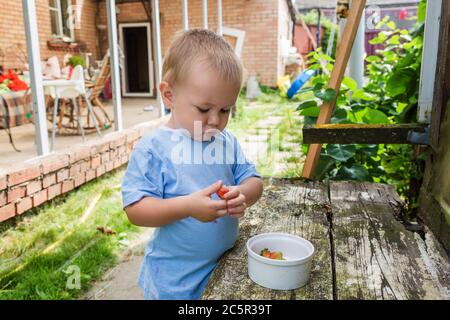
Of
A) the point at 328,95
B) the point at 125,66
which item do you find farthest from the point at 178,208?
the point at 125,66

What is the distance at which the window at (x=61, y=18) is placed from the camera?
23.3ft

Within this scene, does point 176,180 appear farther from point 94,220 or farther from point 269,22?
point 269,22

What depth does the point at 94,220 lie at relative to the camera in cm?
294

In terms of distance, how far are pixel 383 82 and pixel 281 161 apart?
185 centimetres

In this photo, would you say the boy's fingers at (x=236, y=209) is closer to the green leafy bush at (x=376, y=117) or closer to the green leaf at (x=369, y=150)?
the green leafy bush at (x=376, y=117)

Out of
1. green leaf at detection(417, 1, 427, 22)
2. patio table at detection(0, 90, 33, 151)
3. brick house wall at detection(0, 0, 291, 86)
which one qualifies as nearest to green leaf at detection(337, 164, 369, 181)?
green leaf at detection(417, 1, 427, 22)

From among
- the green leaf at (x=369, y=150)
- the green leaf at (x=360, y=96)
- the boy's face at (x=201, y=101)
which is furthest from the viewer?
the green leaf at (x=360, y=96)

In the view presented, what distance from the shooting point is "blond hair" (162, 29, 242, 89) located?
988mm

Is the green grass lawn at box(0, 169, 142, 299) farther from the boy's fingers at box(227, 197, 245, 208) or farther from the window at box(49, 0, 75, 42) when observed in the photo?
the window at box(49, 0, 75, 42)

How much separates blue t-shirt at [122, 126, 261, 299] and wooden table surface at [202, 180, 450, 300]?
0.07 metres

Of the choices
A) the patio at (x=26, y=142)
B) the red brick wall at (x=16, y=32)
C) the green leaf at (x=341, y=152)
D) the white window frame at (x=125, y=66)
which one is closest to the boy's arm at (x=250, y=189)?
the green leaf at (x=341, y=152)

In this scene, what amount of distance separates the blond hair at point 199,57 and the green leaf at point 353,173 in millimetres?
1363

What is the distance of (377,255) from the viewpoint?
101 centimetres

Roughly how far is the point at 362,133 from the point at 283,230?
21.8 inches
